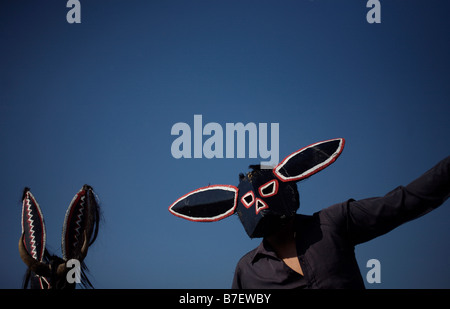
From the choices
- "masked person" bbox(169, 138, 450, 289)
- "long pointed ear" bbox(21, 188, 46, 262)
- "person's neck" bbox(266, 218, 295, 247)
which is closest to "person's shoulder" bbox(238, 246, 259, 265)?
"masked person" bbox(169, 138, 450, 289)

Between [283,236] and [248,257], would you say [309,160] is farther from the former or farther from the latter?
[248,257]

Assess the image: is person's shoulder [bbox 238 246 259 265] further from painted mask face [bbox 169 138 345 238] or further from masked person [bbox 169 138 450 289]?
painted mask face [bbox 169 138 345 238]

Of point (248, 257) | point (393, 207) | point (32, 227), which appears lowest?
point (248, 257)

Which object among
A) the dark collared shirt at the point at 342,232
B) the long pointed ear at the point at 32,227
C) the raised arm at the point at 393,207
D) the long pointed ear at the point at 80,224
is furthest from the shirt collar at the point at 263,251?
the long pointed ear at the point at 32,227

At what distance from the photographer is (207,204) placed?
3.15 m

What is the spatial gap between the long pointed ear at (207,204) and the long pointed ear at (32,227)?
79.2 inches

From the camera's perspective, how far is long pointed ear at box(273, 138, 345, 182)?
110 inches

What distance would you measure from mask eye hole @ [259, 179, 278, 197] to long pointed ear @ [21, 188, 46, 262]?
116 inches

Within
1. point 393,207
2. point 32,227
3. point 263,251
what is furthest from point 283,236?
point 32,227

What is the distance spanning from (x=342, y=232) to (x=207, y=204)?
121 centimetres

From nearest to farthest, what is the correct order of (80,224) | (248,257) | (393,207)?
(393,207) → (248,257) → (80,224)

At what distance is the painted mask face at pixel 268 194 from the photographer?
8.99 ft
